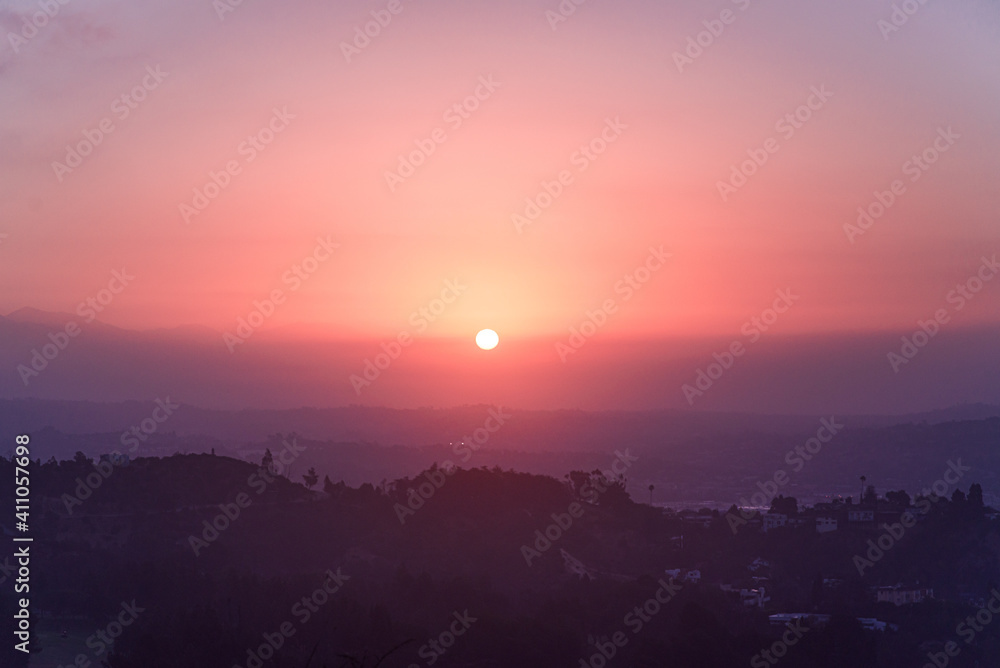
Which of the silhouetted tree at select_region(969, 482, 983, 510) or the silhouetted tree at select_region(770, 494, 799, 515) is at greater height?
the silhouetted tree at select_region(770, 494, 799, 515)

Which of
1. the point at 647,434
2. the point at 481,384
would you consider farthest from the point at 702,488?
the point at 481,384

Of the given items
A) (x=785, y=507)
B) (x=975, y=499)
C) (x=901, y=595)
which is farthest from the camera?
(x=785, y=507)

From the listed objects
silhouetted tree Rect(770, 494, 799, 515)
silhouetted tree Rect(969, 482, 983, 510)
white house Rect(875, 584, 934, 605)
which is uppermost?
silhouetted tree Rect(770, 494, 799, 515)

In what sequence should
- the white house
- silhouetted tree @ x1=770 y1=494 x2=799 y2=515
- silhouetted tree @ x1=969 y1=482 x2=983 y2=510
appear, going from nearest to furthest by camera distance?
the white house, silhouetted tree @ x1=969 y1=482 x2=983 y2=510, silhouetted tree @ x1=770 y1=494 x2=799 y2=515

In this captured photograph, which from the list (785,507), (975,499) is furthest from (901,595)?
(785,507)

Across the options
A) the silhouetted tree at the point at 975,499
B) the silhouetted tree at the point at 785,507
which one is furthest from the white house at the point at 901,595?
the silhouetted tree at the point at 785,507

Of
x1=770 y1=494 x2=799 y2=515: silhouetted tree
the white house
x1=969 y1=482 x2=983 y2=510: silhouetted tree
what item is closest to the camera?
the white house

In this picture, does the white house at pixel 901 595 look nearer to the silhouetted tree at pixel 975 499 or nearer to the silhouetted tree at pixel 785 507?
the silhouetted tree at pixel 975 499

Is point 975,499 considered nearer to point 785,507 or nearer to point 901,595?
point 785,507

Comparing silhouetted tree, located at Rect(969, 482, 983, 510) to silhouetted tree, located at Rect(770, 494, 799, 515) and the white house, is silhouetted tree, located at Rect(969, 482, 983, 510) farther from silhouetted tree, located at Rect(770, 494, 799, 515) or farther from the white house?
the white house

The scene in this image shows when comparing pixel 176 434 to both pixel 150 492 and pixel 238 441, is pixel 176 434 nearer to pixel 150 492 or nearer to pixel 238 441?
pixel 238 441

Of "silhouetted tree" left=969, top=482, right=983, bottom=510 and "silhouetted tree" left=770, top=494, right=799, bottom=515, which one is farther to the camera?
"silhouetted tree" left=770, top=494, right=799, bottom=515

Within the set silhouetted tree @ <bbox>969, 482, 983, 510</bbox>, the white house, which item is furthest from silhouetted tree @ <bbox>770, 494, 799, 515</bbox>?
the white house
